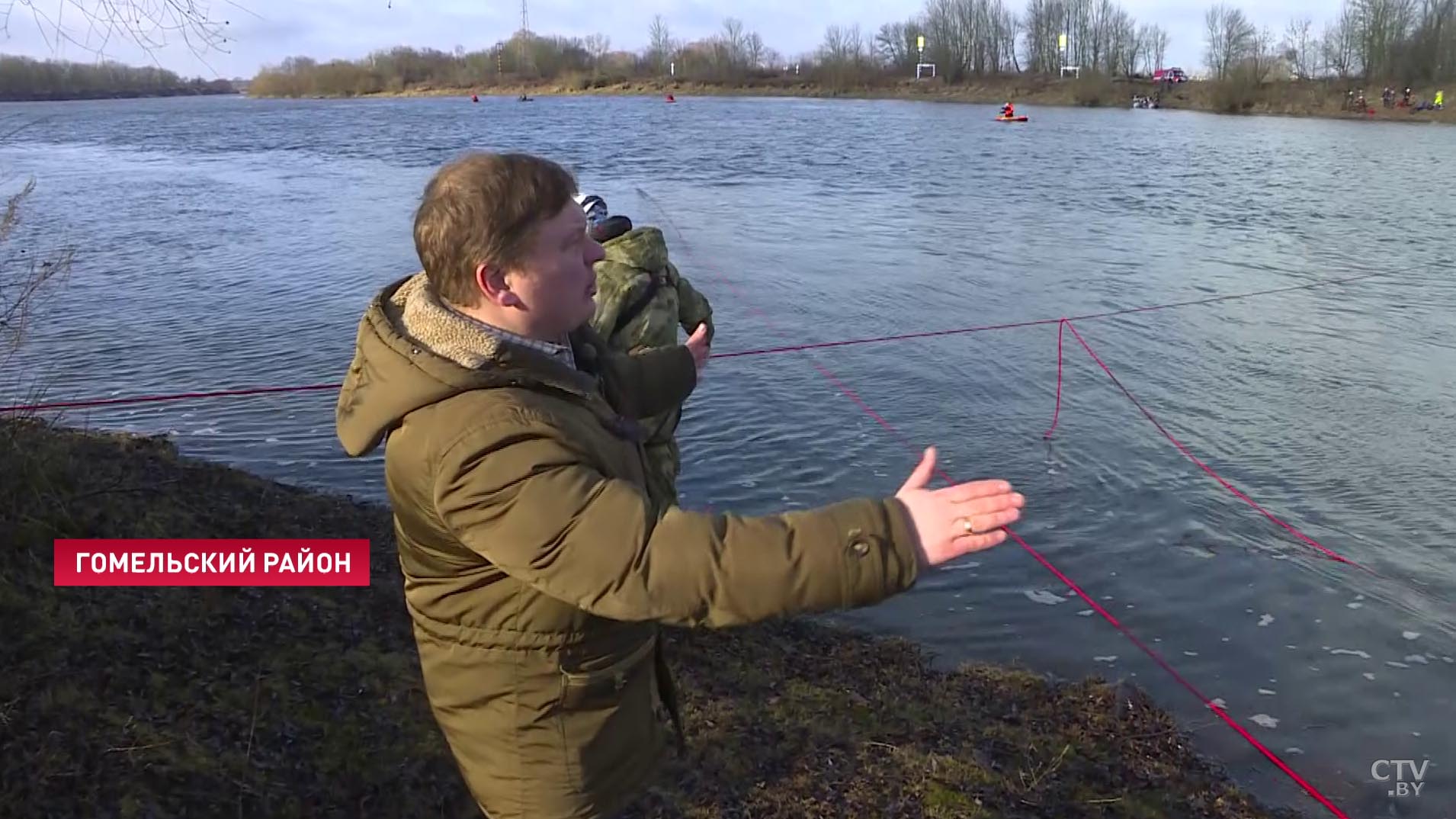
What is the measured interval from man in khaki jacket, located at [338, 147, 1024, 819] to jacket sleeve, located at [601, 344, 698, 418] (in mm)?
467

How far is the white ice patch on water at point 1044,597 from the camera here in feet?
19.7

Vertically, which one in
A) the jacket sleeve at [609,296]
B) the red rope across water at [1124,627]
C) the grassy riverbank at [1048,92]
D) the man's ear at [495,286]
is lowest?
the red rope across water at [1124,627]

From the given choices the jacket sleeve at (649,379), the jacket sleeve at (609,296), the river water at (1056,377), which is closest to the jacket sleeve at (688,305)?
the jacket sleeve at (609,296)

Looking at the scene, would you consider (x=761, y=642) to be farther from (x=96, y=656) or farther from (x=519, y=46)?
(x=519, y=46)

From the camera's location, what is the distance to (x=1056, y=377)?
1010 cm

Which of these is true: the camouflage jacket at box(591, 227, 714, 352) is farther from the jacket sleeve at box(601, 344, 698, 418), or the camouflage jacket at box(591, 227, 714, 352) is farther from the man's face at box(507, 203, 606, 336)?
the man's face at box(507, 203, 606, 336)

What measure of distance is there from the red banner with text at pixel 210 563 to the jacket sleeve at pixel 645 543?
319 centimetres

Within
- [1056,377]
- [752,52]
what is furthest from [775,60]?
[1056,377]

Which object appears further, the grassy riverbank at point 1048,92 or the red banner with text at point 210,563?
the grassy riverbank at point 1048,92

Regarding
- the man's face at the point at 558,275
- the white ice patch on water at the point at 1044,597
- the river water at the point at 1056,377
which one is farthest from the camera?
the white ice patch on water at the point at 1044,597

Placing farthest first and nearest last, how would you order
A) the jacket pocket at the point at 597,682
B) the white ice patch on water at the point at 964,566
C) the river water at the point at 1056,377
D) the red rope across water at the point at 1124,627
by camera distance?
the white ice patch on water at the point at 964,566, the river water at the point at 1056,377, the red rope across water at the point at 1124,627, the jacket pocket at the point at 597,682

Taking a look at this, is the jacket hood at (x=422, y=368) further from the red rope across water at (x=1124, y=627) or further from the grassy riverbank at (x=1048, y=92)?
the grassy riverbank at (x=1048, y=92)

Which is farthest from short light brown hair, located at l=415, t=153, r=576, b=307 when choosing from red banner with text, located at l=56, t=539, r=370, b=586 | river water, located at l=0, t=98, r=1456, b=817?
river water, located at l=0, t=98, r=1456, b=817

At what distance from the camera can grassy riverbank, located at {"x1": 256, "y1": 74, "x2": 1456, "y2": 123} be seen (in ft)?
181
